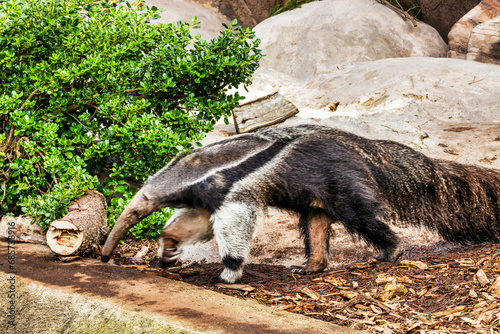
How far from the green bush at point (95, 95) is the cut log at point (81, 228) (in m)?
0.13

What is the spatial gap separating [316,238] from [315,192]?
57cm

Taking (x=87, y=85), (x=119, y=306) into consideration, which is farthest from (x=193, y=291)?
(x=87, y=85)

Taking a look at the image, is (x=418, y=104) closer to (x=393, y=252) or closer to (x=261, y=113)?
(x=261, y=113)

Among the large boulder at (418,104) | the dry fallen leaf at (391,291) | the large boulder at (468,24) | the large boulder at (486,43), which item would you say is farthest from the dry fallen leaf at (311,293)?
the large boulder at (468,24)

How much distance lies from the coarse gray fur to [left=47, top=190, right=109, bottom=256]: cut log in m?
0.41

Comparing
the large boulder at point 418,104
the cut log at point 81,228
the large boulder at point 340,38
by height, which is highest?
the large boulder at point 340,38

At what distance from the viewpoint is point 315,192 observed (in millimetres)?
4051

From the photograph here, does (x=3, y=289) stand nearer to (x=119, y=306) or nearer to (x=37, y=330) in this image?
(x=37, y=330)

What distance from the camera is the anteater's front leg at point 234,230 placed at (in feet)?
12.5

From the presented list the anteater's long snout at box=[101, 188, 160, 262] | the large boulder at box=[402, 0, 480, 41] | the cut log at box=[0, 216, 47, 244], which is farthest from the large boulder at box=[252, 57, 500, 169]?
the large boulder at box=[402, 0, 480, 41]

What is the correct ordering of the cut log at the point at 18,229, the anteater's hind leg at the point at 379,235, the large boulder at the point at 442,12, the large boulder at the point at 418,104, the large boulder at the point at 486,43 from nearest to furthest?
the anteater's hind leg at the point at 379,235 → the cut log at the point at 18,229 → the large boulder at the point at 418,104 → the large boulder at the point at 486,43 → the large boulder at the point at 442,12

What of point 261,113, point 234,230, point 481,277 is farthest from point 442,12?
point 234,230

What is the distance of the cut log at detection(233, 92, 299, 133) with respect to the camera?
844 centimetres

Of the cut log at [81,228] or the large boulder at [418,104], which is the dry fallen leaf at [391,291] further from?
the large boulder at [418,104]
